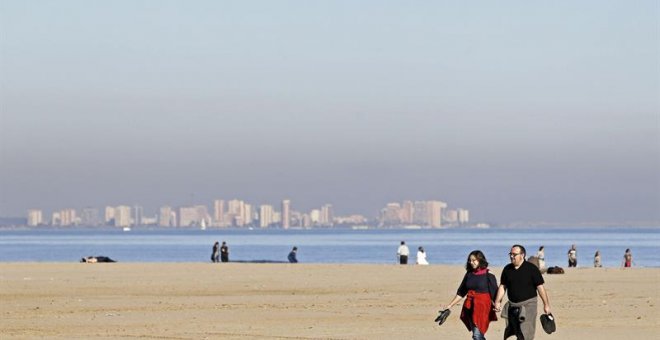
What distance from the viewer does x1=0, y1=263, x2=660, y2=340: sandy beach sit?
70.6 ft

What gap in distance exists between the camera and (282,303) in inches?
1134

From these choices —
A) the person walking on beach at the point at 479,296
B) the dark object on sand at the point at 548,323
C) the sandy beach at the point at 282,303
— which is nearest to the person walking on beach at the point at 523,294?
the dark object on sand at the point at 548,323

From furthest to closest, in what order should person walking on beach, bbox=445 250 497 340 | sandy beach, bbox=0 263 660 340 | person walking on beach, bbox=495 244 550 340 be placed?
1. sandy beach, bbox=0 263 660 340
2. person walking on beach, bbox=445 250 497 340
3. person walking on beach, bbox=495 244 550 340

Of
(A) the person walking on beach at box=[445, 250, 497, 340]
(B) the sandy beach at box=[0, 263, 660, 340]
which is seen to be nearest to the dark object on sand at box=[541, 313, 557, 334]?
(A) the person walking on beach at box=[445, 250, 497, 340]

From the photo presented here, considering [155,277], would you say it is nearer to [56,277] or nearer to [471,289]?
[56,277]

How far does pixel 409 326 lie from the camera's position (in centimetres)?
2262

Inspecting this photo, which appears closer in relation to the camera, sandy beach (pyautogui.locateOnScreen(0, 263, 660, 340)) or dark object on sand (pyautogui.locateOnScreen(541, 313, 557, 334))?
dark object on sand (pyautogui.locateOnScreen(541, 313, 557, 334))

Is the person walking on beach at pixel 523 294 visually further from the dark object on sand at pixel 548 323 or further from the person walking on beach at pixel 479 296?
the person walking on beach at pixel 479 296

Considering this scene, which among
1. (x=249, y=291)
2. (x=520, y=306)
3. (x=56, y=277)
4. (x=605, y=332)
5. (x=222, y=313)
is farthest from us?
(x=56, y=277)

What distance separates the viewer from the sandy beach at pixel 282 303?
2152 cm

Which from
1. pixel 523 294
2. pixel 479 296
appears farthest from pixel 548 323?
pixel 479 296

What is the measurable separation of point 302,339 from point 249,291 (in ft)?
47.2

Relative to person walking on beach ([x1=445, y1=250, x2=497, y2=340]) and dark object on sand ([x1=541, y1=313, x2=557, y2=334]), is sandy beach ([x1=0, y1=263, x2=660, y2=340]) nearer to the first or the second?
person walking on beach ([x1=445, y1=250, x2=497, y2=340])

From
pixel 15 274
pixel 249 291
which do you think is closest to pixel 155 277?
pixel 15 274
